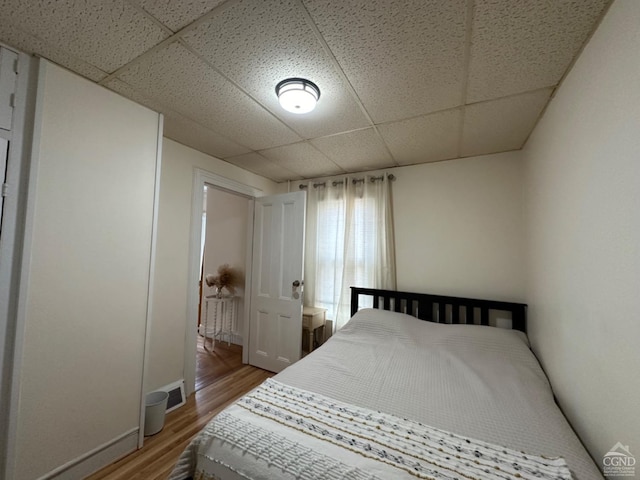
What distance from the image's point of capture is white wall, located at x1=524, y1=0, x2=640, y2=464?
824 millimetres

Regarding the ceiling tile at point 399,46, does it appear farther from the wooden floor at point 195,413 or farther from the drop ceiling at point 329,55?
the wooden floor at point 195,413

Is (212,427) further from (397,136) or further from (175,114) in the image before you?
(397,136)

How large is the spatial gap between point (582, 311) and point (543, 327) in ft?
2.22

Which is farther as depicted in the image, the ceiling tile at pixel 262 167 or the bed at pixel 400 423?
the ceiling tile at pixel 262 167

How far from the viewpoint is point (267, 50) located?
1.23 m

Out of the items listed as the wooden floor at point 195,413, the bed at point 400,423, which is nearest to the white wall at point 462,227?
the bed at point 400,423

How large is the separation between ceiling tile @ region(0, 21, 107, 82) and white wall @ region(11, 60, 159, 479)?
0.05 meters

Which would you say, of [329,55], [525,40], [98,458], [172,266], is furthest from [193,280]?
[525,40]

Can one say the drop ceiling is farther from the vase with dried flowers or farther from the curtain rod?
the vase with dried flowers

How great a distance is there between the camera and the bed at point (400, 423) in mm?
874

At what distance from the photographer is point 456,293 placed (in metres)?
2.47

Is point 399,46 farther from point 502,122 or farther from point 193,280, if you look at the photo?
point 193,280

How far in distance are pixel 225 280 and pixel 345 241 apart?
Answer: 6.43ft

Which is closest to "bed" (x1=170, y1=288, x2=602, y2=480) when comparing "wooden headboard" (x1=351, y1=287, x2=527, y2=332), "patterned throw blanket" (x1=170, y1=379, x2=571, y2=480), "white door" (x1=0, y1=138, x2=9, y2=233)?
"patterned throw blanket" (x1=170, y1=379, x2=571, y2=480)
